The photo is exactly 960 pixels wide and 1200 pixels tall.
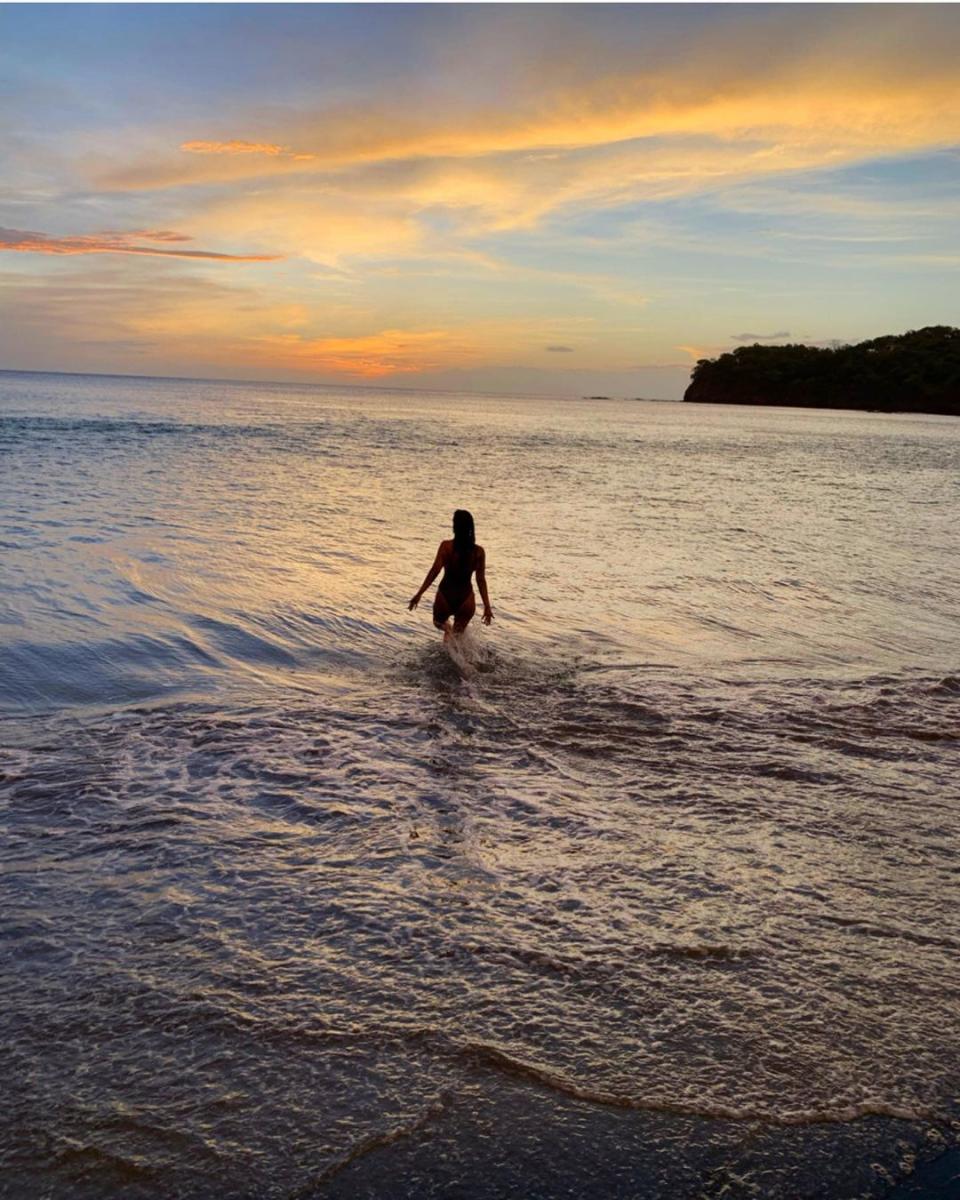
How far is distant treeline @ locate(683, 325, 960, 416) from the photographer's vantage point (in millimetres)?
137750

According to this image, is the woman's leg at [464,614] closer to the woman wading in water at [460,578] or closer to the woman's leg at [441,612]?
the woman wading in water at [460,578]

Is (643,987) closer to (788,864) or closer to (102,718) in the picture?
(788,864)

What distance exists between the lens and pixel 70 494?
75.7 ft

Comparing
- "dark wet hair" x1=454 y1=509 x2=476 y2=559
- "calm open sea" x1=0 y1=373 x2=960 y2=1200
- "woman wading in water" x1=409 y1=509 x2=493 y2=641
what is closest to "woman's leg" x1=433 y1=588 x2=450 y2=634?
"woman wading in water" x1=409 y1=509 x2=493 y2=641

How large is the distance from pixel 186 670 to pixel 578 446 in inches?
1933

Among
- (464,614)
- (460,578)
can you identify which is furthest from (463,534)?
(464,614)

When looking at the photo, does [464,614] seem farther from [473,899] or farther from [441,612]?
[473,899]

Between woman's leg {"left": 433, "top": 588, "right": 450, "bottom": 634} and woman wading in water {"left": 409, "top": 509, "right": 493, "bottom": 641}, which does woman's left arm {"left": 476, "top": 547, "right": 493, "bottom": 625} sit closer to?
woman wading in water {"left": 409, "top": 509, "right": 493, "bottom": 641}

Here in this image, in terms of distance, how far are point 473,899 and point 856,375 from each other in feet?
543

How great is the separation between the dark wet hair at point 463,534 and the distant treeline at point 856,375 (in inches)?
5701

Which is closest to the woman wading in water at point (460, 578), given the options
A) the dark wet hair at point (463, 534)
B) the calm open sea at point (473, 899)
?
the dark wet hair at point (463, 534)

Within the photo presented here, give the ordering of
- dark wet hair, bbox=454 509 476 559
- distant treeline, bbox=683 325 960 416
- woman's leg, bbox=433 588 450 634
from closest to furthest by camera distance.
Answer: dark wet hair, bbox=454 509 476 559
woman's leg, bbox=433 588 450 634
distant treeline, bbox=683 325 960 416

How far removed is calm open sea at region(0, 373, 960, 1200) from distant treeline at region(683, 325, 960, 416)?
142574 millimetres

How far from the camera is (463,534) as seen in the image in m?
10.2
